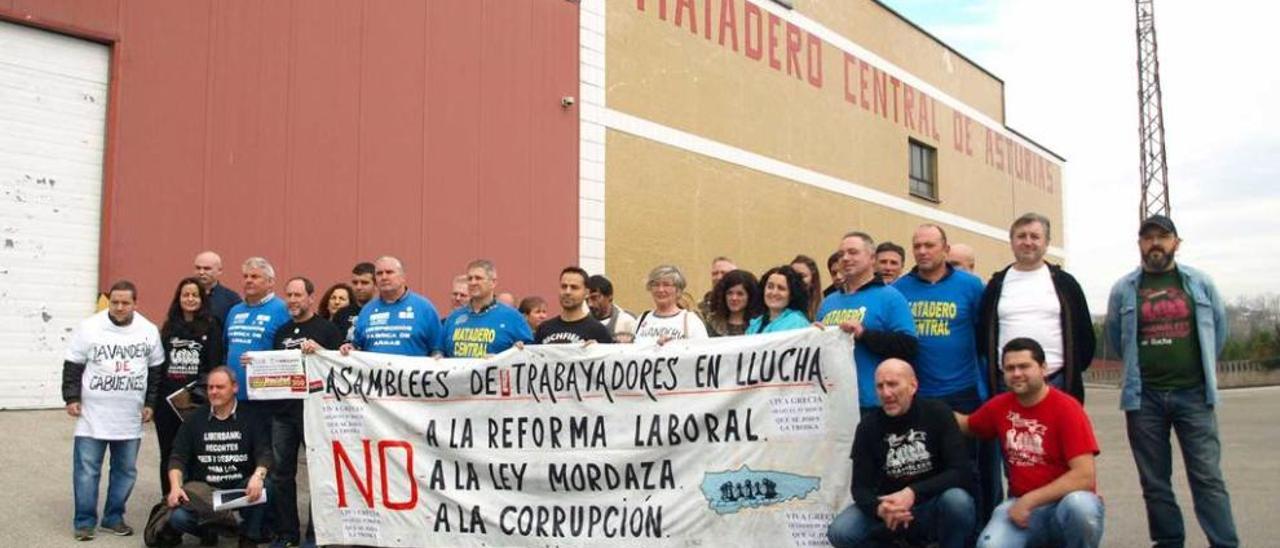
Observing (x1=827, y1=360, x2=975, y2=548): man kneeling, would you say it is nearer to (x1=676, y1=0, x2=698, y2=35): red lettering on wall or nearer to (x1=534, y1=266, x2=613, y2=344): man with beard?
(x1=534, y1=266, x2=613, y2=344): man with beard

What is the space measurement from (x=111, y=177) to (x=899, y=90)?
2171cm

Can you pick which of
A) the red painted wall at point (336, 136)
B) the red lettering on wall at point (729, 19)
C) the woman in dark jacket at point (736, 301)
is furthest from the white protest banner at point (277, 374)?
the red lettering on wall at point (729, 19)

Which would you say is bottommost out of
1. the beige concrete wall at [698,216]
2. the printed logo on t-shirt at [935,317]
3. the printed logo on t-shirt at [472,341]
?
the printed logo on t-shirt at [472,341]

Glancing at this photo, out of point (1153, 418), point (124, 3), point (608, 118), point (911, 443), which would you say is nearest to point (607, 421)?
point (911, 443)

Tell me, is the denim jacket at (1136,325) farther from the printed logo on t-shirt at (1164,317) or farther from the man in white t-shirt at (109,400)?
the man in white t-shirt at (109,400)

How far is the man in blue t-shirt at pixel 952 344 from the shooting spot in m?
6.04

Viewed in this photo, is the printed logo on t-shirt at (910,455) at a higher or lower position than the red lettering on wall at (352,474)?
higher

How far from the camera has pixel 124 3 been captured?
39.9 feet

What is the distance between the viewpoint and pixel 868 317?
586 centimetres

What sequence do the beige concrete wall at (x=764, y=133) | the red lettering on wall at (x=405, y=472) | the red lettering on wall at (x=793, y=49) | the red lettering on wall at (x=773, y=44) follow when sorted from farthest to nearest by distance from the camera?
the red lettering on wall at (x=793, y=49), the red lettering on wall at (x=773, y=44), the beige concrete wall at (x=764, y=133), the red lettering on wall at (x=405, y=472)

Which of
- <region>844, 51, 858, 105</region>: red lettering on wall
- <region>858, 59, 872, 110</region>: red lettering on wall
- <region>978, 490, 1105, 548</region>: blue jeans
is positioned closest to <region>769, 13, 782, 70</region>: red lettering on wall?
<region>844, 51, 858, 105</region>: red lettering on wall

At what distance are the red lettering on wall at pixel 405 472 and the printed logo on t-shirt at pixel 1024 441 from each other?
371cm

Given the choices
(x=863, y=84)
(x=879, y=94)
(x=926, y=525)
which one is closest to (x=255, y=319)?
(x=926, y=525)

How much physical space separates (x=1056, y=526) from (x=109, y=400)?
6.44m
